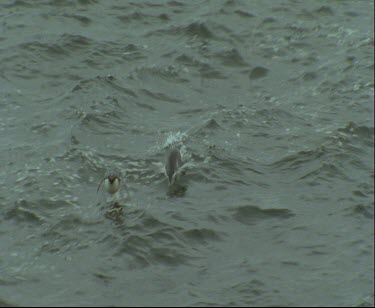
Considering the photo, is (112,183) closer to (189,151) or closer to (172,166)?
(172,166)

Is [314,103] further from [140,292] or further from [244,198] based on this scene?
[140,292]

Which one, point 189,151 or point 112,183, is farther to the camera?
point 189,151

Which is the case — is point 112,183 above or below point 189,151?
below

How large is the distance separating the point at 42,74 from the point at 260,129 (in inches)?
213

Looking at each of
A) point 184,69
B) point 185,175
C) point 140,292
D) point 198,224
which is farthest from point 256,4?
point 140,292

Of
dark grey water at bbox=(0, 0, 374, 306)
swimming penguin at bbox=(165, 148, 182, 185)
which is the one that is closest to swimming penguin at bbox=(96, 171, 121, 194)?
dark grey water at bbox=(0, 0, 374, 306)

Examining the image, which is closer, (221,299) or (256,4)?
(221,299)

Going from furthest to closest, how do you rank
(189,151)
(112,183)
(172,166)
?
1. (189,151)
2. (172,166)
3. (112,183)

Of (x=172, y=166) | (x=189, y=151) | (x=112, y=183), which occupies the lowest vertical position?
(x=112, y=183)

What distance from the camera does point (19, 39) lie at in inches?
754

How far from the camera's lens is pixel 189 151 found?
14.3 m

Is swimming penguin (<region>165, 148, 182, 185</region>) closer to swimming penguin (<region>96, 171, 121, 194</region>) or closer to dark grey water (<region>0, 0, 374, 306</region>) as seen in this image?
dark grey water (<region>0, 0, 374, 306</region>)

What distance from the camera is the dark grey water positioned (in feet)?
35.1

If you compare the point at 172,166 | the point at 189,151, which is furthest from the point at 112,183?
the point at 189,151
